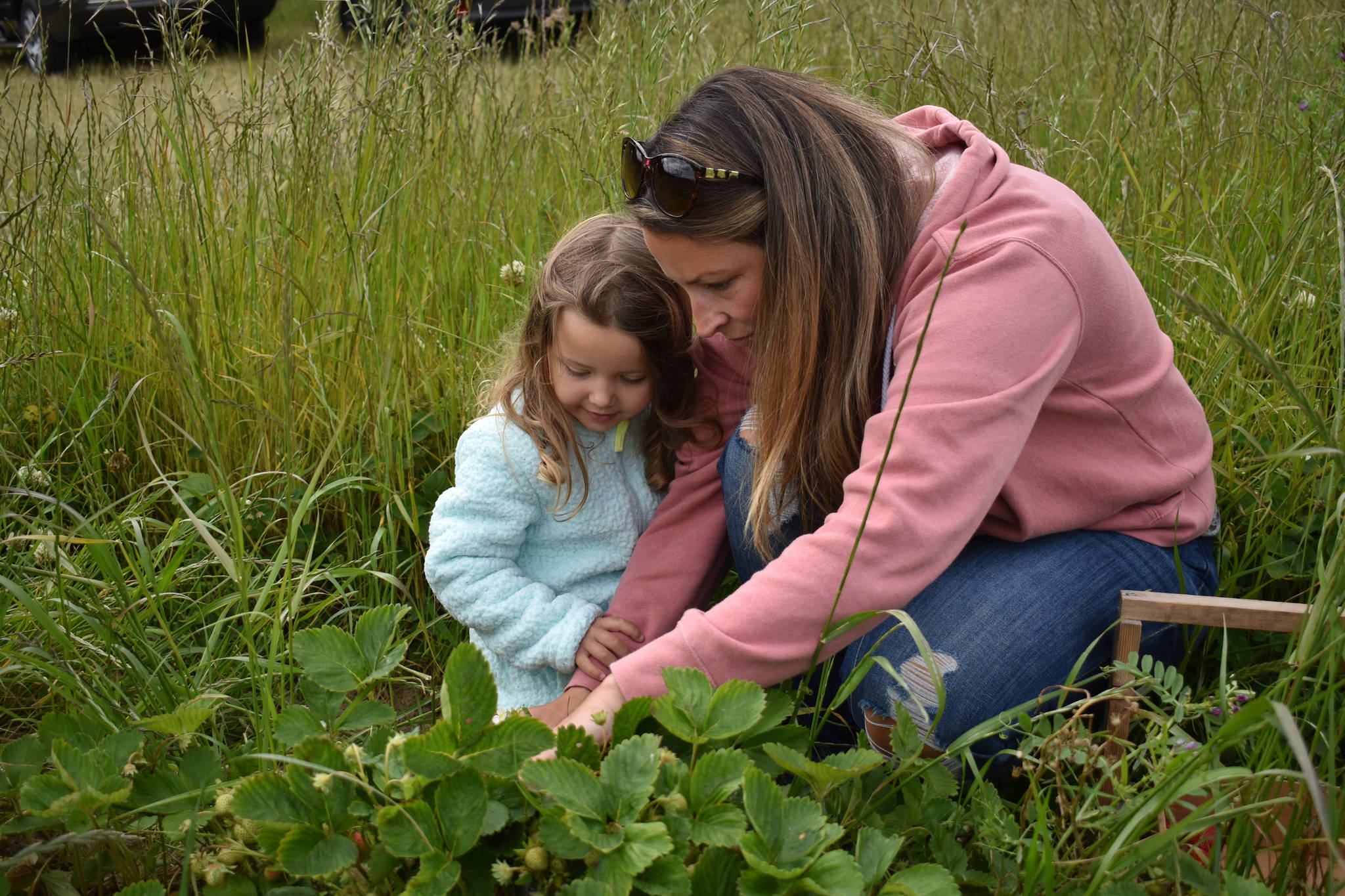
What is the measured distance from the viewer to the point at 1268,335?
7.04 feet

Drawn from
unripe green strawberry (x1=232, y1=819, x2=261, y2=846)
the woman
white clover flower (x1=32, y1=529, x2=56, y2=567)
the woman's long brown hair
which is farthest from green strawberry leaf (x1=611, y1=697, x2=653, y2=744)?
white clover flower (x1=32, y1=529, x2=56, y2=567)

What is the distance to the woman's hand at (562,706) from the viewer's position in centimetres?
183

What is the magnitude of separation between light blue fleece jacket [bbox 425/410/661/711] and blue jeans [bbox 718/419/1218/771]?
1.71 feet

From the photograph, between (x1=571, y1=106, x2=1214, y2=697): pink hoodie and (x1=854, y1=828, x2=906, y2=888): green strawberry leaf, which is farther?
(x1=571, y1=106, x2=1214, y2=697): pink hoodie

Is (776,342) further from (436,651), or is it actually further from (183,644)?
(183,644)

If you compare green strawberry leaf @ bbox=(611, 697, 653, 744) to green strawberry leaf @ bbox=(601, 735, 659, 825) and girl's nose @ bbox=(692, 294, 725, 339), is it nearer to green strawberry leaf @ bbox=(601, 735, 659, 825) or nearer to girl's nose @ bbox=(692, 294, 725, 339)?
green strawberry leaf @ bbox=(601, 735, 659, 825)

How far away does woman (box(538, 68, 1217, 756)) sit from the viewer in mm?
1378

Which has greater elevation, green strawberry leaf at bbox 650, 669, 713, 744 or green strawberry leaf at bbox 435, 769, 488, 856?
green strawberry leaf at bbox 650, 669, 713, 744

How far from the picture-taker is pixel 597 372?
1837 mm

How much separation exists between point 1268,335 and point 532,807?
181 centimetres

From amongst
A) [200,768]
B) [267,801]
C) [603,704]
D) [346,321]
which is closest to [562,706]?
[603,704]

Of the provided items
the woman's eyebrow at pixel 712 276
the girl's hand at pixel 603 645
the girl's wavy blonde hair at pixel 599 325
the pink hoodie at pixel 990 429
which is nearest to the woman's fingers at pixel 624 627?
the girl's hand at pixel 603 645

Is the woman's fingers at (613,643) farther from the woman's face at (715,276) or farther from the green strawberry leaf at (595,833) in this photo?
the green strawberry leaf at (595,833)

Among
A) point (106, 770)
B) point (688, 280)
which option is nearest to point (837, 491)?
point (688, 280)
